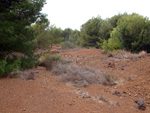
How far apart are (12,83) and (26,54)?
84.1 inches

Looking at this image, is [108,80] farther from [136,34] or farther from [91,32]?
[91,32]

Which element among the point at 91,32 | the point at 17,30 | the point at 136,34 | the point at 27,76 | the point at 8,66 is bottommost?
the point at 27,76

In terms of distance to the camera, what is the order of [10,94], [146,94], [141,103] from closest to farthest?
[10,94] < [141,103] < [146,94]

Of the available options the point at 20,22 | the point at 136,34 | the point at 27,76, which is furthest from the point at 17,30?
the point at 136,34

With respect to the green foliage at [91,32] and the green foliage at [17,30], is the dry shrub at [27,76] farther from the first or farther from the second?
the green foliage at [91,32]

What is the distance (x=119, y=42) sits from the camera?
16734mm

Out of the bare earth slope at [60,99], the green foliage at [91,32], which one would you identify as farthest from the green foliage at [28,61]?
the green foliage at [91,32]

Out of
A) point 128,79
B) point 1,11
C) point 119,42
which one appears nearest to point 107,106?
point 128,79

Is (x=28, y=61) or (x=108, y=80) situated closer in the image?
(x=108, y=80)

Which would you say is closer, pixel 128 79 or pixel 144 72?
pixel 128 79

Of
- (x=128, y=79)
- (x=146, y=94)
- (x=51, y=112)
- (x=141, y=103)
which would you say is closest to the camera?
(x=51, y=112)

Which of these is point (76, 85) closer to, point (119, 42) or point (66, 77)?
point (66, 77)

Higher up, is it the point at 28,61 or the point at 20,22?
the point at 20,22

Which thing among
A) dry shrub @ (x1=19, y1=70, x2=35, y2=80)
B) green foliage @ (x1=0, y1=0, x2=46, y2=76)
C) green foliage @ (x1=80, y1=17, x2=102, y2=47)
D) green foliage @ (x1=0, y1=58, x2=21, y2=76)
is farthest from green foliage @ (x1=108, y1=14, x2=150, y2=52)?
green foliage @ (x1=0, y1=58, x2=21, y2=76)
